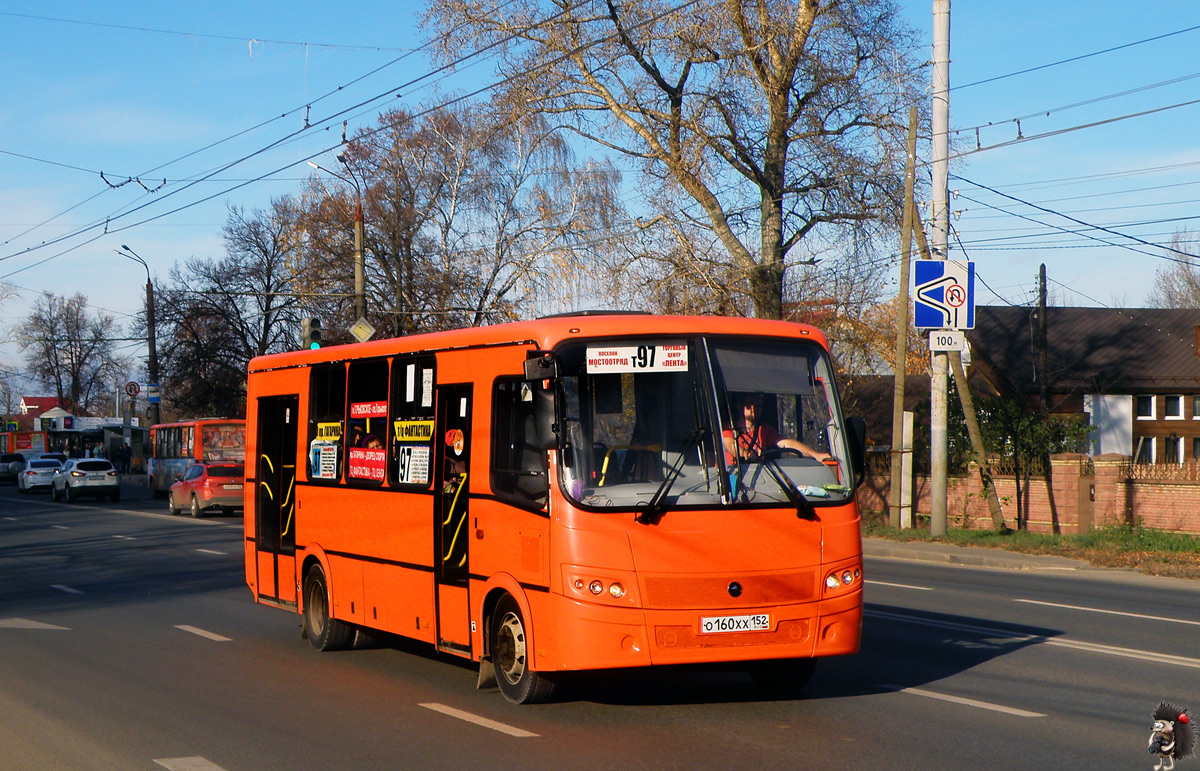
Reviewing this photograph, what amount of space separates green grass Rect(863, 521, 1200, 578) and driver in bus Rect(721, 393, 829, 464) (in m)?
13.2

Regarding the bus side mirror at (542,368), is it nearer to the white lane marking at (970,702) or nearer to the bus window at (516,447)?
the bus window at (516,447)

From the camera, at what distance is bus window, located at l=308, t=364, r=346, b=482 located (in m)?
11.4

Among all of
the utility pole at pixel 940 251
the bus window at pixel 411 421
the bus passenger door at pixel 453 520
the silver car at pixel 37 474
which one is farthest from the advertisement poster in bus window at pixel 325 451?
the silver car at pixel 37 474

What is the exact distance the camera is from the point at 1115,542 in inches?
909

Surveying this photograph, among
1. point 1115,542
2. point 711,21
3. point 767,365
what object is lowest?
point 1115,542

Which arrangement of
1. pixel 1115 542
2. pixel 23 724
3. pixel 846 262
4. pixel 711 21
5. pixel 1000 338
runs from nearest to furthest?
1. pixel 23 724
2. pixel 1115 542
3. pixel 711 21
4. pixel 846 262
5. pixel 1000 338

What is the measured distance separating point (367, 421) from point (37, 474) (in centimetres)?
4949

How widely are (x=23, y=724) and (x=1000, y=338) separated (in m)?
52.4

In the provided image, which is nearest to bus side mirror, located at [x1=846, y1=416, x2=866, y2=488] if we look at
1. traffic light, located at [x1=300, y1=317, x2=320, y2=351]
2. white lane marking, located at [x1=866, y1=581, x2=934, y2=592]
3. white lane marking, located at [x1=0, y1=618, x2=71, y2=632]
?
white lane marking, located at [x1=866, y1=581, x2=934, y2=592]

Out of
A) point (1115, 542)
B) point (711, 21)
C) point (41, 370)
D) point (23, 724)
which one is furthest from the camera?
point (41, 370)

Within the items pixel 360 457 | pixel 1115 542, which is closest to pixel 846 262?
pixel 1115 542

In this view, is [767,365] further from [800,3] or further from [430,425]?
[800,3]

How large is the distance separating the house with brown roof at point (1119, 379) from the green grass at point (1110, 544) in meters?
26.1

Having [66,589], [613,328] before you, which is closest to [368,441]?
[613,328]
